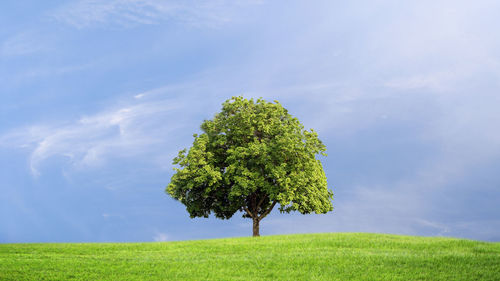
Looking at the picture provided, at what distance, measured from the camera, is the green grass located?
15.2 metres

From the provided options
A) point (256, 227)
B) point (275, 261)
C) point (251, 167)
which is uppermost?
point (251, 167)

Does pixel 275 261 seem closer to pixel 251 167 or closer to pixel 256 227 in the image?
pixel 251 167

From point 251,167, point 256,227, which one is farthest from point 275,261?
point 256,227

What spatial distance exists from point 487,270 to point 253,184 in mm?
16836

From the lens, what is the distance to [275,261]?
1697cm

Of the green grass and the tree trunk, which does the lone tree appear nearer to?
the tree trunk

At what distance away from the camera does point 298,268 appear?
15914 mm

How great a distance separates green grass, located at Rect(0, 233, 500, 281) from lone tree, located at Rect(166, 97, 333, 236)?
8952 millimetres

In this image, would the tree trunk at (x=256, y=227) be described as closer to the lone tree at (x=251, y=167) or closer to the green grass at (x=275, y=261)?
the lone tree at (x=251, y=167)

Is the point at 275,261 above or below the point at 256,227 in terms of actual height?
below

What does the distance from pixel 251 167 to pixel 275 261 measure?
14482mm

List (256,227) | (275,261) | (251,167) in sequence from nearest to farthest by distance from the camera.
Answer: (275,261)
(251,167)
(256,227)

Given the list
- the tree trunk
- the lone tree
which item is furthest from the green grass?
the tree trunk

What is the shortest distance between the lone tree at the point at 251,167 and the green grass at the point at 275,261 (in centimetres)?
895
